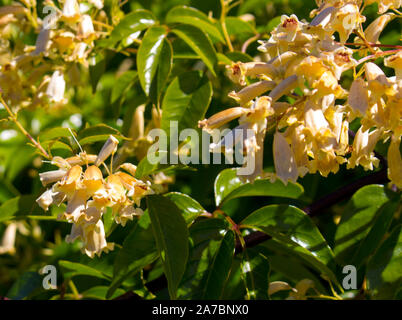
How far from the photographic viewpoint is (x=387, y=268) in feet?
4.27

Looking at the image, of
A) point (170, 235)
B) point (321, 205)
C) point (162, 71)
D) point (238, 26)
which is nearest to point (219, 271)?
point (170, 235)

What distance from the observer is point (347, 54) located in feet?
3.25

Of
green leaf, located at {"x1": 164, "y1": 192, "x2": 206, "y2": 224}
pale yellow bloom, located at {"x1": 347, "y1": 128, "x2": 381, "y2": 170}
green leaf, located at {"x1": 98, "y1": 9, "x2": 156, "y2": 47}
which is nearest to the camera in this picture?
pale yellow bloom, located at {"x1": 347, "y1": 128, "x2": 381, "y2": 170}

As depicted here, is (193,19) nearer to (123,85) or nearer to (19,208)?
(123,85)

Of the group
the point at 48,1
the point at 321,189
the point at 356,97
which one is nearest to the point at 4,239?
the point at 48,1

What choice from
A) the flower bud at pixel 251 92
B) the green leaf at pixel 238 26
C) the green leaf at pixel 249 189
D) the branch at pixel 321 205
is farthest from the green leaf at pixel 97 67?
the flower bud at pixel 251 92

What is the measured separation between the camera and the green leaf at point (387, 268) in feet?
4.26

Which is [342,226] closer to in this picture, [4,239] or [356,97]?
[356,97]

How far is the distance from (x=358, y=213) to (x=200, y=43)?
606 millimetres

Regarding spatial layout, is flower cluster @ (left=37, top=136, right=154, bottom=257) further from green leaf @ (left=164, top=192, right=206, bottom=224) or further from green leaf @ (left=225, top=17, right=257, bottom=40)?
green leaf @ (left=225, top=17, right=257, bottom=40)

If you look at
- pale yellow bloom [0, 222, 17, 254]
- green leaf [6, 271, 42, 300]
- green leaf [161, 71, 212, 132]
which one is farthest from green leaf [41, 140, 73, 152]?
pale yellow bloom [0, 222, 17, 254]

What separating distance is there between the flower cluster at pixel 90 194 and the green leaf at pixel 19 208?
20cm

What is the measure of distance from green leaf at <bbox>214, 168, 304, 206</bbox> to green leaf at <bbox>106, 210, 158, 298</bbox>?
23 cm

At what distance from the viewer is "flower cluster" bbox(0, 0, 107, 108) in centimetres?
161
